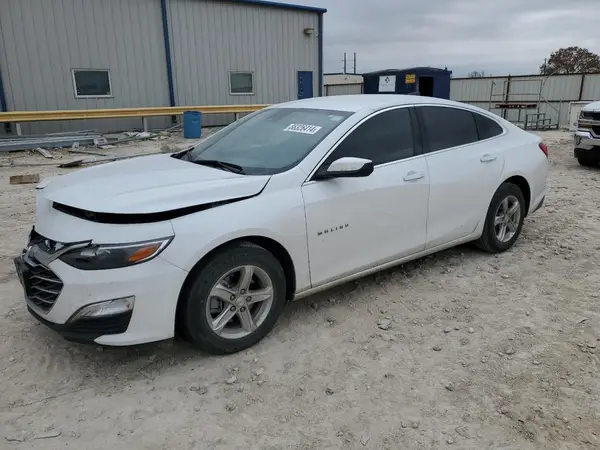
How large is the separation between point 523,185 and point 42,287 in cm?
434

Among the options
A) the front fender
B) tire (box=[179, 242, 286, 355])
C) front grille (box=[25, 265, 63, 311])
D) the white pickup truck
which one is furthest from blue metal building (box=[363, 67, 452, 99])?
front grille (box=[25, 265, 63, 311])

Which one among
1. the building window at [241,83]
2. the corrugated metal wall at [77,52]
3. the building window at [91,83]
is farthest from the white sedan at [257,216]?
the building window at [241,83]

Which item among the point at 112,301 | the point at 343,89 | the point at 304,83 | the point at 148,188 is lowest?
the point at 112,301

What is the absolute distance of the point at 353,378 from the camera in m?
2.92

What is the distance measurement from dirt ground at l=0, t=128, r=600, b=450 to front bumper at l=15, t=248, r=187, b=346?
209 mm

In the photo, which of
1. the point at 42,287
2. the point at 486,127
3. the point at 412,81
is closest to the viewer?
the point at 42,287

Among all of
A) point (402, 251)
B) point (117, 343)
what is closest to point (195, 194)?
point (117, 343)

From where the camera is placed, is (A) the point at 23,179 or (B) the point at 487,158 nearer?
(B) the point at 487,158

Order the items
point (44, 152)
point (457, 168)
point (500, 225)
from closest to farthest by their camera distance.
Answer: point (457, 168)
point (500, 225)
point (44, 152)

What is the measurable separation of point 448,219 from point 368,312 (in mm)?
1163

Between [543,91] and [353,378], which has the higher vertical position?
[543,91]

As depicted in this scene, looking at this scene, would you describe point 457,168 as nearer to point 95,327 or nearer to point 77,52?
point 95,327

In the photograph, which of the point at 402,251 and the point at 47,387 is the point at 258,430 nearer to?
the point at 47,387

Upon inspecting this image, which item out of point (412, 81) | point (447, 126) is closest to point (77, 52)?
point (412, 81)
